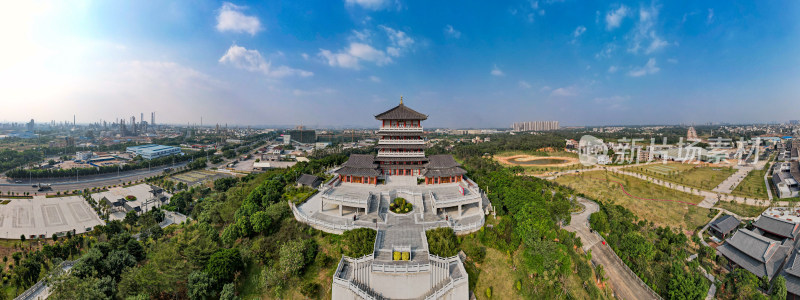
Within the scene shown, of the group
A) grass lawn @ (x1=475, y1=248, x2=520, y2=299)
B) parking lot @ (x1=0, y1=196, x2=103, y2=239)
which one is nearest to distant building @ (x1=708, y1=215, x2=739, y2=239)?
grass lawn @ (x1=475, y1=248, x2=520, y2=299)

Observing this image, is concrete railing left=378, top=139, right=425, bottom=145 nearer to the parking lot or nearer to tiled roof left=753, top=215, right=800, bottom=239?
tiled roof left=753, top=215, right=800, bottom=239

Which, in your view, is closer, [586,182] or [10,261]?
[10,261]

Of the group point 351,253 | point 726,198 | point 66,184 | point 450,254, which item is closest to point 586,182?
point 726,198

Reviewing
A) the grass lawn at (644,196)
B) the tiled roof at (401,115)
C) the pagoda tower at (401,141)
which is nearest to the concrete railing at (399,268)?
the pagoda tower at (401,141)

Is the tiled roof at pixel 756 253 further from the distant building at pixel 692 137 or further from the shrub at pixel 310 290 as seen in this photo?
the distant building at pixel 692 137

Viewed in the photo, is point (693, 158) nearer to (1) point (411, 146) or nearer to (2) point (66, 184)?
(1) point (411, 146)


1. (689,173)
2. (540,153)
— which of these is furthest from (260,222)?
(540,153)
